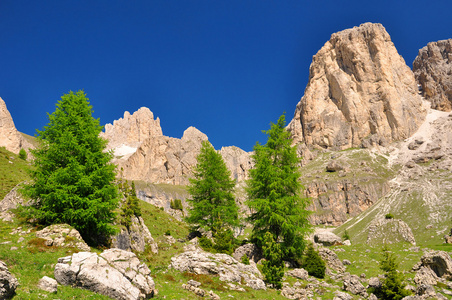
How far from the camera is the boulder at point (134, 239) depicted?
2661 centimetres

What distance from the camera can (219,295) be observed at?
66.3ft

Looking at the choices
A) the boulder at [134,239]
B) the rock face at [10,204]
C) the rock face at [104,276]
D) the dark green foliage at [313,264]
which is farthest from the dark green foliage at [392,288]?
the rock face at [10,204]

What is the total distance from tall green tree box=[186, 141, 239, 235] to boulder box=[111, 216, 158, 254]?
20.2ft

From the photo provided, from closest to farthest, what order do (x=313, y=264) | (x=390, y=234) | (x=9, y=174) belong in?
(x=313, y=264)
(x=9, y=174)
(x=390, y=234)

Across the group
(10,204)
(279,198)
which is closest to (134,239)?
(10,204)

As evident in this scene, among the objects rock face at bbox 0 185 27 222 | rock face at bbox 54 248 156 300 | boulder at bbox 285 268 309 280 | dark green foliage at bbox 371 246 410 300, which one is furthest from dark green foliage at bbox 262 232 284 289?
rock face at bbox 0 185 27 222

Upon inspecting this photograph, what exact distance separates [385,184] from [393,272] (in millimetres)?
180017

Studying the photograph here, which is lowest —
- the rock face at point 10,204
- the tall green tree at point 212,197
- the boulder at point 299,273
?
the boulder at point 299,273

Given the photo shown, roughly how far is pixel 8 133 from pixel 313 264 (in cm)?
11335

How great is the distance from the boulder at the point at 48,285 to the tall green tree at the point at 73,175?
8229 millimetres

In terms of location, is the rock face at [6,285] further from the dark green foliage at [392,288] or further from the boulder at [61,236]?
the dark green foliage at [392,288]

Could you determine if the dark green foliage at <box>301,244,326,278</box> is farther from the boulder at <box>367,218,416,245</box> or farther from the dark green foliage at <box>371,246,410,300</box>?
the boulder at <box>367,218,416,245</box>

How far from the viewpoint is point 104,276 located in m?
15.0

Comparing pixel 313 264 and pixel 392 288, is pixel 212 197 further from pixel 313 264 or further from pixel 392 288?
pixel 392 288
